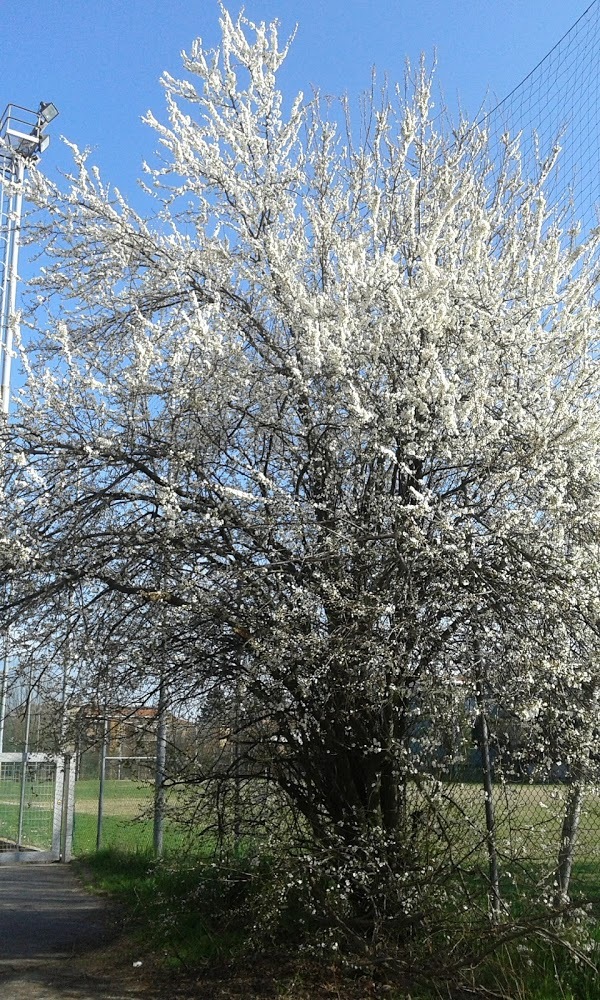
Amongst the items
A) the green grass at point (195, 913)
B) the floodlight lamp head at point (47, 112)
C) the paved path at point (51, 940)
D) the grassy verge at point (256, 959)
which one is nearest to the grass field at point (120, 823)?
the green grass at point (195, 913)

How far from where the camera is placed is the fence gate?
13.9 metres

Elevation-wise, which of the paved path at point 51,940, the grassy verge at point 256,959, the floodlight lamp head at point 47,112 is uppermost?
the floodlight lamp head at point 47,112

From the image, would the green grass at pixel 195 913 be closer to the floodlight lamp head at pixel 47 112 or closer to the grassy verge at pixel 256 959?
the grassy verge at pixel 256 959

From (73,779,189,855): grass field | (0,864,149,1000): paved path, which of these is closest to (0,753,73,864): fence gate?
(73,779,189,855): grass field

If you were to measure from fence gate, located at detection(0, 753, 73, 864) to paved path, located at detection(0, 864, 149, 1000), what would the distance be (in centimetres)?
253

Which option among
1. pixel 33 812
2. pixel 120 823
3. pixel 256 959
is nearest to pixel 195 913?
pixel 256 959

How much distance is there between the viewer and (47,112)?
1518 centimetres

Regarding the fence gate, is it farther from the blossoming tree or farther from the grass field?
the blossoming tree

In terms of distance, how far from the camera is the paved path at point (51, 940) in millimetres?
5582

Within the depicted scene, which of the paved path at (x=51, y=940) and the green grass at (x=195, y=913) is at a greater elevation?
the green grass at (x=195, y=913)

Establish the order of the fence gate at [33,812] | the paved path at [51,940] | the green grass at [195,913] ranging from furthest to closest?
1. the fence gate at [33,812]
2. the green grass at [195,913]
3. the paved path at [51,940]

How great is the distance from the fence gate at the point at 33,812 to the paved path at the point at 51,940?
2.53 m

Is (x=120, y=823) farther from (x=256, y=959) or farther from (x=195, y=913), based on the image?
(x=256, y=959)

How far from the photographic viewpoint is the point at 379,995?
15.7 ft
